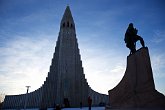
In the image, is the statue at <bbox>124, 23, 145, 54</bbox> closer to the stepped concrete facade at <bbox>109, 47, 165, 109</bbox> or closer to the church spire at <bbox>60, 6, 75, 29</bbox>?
the stepped concrete facade at <bbox>109, 47, 165, 109</bbox>

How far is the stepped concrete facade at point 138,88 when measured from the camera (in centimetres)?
844

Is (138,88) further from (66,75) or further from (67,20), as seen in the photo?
(67,20)

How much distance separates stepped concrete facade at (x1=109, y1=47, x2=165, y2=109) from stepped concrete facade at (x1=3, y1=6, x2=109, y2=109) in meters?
34.0

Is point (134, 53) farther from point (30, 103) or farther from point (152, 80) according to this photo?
point (30, 103)

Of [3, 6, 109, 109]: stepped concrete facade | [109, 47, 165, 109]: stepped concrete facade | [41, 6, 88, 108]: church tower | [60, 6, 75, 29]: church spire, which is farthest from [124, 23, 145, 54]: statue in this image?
[60, 6, 75, 29]: church spire

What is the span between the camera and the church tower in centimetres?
4491

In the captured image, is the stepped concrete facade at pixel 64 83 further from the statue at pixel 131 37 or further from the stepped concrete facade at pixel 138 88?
the statue at pixel 131 37

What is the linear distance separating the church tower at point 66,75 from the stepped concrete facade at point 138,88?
111ft

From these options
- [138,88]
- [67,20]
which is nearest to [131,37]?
[138,88]

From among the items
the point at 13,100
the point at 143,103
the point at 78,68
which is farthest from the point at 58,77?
the point at 143,103

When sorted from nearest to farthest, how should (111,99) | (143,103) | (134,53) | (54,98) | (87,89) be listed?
(143,103), (134,53), (111,99), (54,98), (87,89)

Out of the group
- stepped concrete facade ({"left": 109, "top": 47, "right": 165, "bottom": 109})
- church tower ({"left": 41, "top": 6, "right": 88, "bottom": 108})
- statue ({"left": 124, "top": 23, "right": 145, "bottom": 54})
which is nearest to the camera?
stepped concrete facade ({"left": 109, "top": 47, "right": 165, "bottom": 109})

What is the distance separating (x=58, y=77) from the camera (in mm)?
46875

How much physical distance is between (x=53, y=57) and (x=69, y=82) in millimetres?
10859
